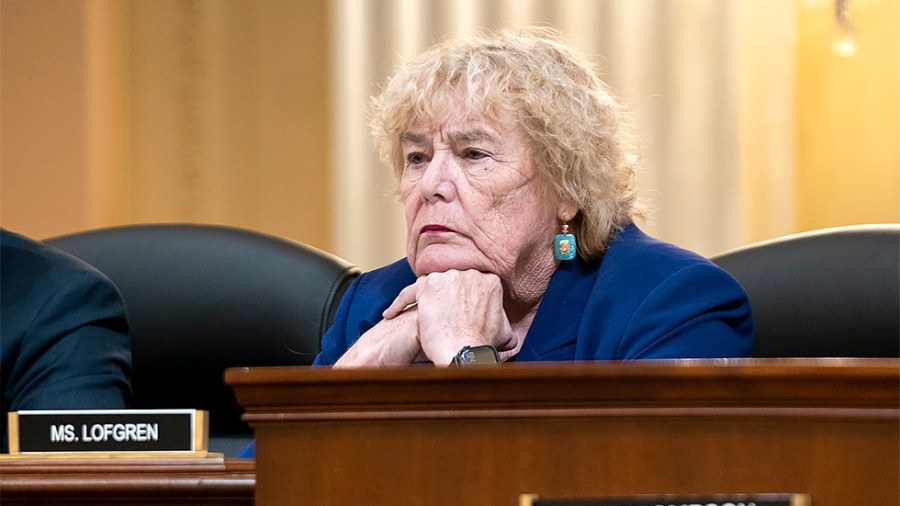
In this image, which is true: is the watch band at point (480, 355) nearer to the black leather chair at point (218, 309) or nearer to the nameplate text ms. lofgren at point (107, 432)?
the nameplate text ms. lofgren at point (107, 432)

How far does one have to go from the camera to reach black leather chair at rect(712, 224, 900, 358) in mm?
1899

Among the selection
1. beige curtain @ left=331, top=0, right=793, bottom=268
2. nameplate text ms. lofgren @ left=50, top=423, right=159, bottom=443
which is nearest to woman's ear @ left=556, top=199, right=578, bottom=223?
nameplate text ms. lofgren @ left=50, top=423, right=159, bottom=443

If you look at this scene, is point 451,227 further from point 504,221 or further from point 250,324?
point 250,324

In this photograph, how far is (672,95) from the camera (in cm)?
310

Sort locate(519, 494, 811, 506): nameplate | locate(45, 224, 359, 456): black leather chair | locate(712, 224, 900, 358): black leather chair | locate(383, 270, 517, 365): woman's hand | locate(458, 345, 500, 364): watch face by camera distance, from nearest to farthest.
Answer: locate(519, 494, 811, 506): nameplate
locate(458, 345, 500, 364): watch face
locate(383, 270, 517, 365): woman's hand
locate(712, 224, 900, 358): black leather chair
locate(45, 224, 359, 456): black leather chair

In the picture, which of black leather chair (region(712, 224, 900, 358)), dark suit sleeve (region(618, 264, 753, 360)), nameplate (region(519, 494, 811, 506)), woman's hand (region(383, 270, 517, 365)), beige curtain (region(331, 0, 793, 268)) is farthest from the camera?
beige curtain (region(331, 0, 793, 268))

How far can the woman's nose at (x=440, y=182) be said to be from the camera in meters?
1.78

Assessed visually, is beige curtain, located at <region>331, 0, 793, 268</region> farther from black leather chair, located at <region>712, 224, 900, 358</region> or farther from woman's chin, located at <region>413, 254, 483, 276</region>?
woman's chin, located at <region>413, 254, 483, 276</region>

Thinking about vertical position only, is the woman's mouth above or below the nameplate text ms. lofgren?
above

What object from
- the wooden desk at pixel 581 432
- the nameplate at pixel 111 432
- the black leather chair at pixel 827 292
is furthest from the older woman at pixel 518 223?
the wooden desk at pixel 581 432

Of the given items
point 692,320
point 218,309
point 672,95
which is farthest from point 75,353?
point 672,95

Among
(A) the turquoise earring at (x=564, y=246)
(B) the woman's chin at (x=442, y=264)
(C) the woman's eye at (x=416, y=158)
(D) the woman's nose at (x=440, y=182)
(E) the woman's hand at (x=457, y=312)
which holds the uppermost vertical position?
(C) the woman's eye at (x=416, y=158)

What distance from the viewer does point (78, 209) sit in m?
3.17

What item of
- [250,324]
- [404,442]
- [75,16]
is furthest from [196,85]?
[404,442]
